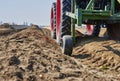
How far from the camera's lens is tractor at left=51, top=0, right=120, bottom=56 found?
9447 millimetres

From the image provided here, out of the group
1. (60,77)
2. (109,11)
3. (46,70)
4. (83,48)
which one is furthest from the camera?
(83,48)

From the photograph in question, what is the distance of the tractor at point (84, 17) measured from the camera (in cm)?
945

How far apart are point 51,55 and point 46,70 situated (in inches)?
73.7

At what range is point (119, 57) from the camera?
334 inches

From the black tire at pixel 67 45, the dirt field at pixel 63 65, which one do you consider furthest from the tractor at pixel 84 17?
the dirt field at pixel 63 65

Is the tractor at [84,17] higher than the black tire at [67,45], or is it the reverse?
Result: the tractor at [84,17]

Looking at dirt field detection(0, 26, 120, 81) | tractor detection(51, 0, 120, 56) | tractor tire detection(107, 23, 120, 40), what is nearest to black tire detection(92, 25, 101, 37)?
tractor detection(51, 0, 120, 56)

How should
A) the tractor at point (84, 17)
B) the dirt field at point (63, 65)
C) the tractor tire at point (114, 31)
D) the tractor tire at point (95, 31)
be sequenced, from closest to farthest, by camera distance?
the dirt field at point (63, 65) < the tractor at point (84, 17) < the tractor tire at point (114, 31) < the tractor tire at point (95, 31)

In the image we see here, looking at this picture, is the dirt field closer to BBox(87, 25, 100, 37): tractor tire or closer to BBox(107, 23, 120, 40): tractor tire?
BBox(107, 23, 120, 40): tractor tire

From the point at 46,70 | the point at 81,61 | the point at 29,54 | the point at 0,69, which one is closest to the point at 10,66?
the point at 0,69

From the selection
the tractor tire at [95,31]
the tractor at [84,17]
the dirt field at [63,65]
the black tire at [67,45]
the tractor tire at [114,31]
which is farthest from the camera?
the tractor tire at [95,31]

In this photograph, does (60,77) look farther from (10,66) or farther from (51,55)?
(51,55)

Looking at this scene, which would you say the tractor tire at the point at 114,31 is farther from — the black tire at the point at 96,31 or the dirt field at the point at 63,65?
the dirt field at the point at 63,65

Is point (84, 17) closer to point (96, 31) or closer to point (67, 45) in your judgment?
point (67, 45)
